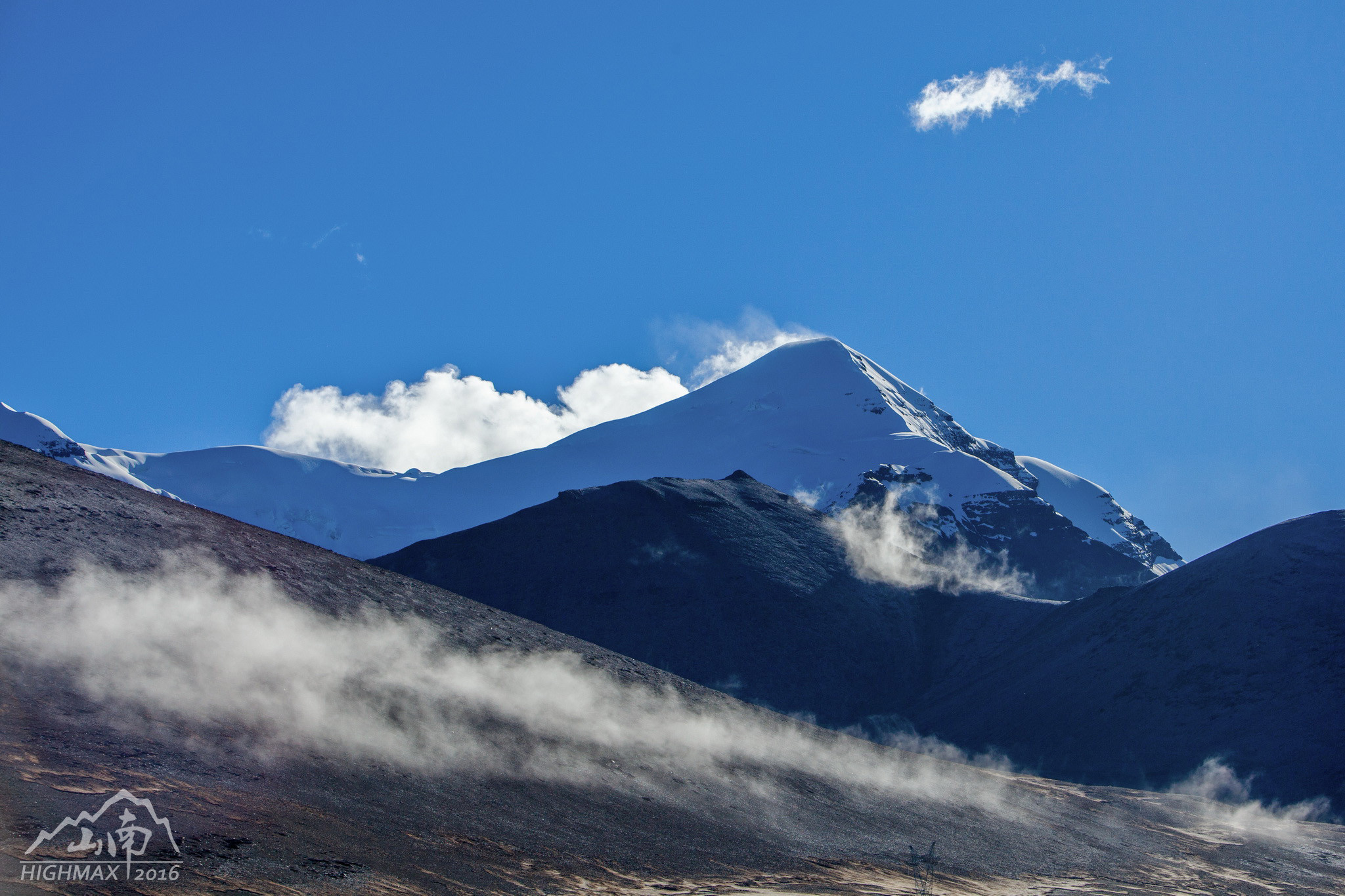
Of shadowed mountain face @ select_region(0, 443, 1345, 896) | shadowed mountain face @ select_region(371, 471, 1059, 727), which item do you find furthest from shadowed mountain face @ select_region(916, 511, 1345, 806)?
shadowed mountain face @ select_region(0, 443, 1345, 896)

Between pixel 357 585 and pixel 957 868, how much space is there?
1849cm

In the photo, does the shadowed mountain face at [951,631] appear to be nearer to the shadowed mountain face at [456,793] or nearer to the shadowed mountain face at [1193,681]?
the shadowed mountain face at [1193,681]

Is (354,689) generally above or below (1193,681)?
below

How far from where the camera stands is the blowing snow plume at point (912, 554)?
99.5 metres

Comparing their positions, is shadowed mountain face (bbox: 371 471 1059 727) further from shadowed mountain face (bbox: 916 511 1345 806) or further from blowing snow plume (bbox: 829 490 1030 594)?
shadowed mountain face (bbox: 916 511 1345 806)

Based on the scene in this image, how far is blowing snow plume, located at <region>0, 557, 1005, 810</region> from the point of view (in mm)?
19141

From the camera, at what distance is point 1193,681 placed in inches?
2494

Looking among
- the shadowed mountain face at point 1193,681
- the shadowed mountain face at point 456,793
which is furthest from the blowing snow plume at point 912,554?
the shadowed mountain face at point 456,793

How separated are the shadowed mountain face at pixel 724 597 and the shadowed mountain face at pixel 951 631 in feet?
0.67

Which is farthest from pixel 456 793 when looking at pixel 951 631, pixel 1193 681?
pixel 951 631

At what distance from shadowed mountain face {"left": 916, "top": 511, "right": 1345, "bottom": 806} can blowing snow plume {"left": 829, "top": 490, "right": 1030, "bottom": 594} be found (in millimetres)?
17881

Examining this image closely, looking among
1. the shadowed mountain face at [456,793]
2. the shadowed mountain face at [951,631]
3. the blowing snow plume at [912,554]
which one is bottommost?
the shadowed mountain face at [456,793]

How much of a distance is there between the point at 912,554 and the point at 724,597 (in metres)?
37.8

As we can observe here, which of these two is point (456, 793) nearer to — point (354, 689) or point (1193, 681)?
point (354, 689)
